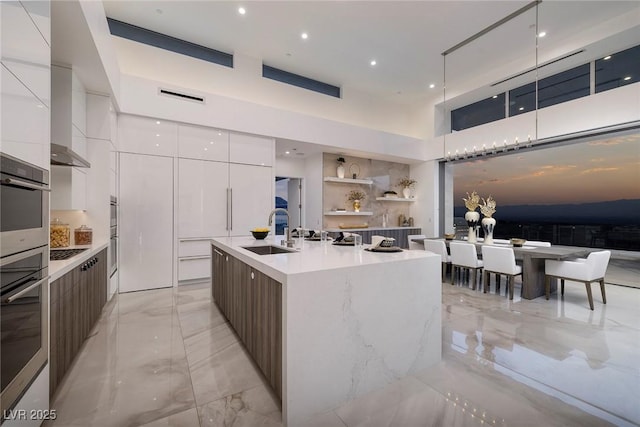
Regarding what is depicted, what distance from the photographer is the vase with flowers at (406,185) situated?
26.2 feet

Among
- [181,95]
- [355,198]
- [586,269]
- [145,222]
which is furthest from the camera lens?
[355,198]

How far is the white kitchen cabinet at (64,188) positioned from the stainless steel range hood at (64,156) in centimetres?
9

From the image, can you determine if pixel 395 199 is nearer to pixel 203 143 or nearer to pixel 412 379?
pixel 203 143

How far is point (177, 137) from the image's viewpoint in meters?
4.50

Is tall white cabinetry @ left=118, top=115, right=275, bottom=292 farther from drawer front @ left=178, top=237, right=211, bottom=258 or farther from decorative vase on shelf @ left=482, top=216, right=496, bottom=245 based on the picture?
decorative vase on shelf @ left=482, top=216, right=496, bottom=245

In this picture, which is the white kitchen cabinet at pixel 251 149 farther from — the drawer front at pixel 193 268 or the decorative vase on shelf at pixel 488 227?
the decorative vase on shelf at pixel 488 227

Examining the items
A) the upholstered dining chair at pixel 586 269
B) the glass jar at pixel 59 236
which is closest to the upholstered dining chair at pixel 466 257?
the upholstered dining chair at pixel 586 269

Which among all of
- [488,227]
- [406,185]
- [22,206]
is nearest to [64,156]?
[22,206]

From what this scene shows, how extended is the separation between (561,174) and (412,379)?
24.1 ft

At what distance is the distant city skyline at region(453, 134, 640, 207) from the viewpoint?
5.67 m

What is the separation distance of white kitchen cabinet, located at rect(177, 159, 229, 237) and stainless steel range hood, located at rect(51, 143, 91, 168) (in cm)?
159

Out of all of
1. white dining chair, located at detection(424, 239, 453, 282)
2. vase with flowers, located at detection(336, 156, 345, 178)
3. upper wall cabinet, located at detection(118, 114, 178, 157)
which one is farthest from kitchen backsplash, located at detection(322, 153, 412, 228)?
upper wall cabinet, located at detection(118, 114, 178, 157)

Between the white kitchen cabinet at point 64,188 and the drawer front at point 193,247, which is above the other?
the white kitchen cabinet at point 64,188

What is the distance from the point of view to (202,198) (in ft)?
15.5
